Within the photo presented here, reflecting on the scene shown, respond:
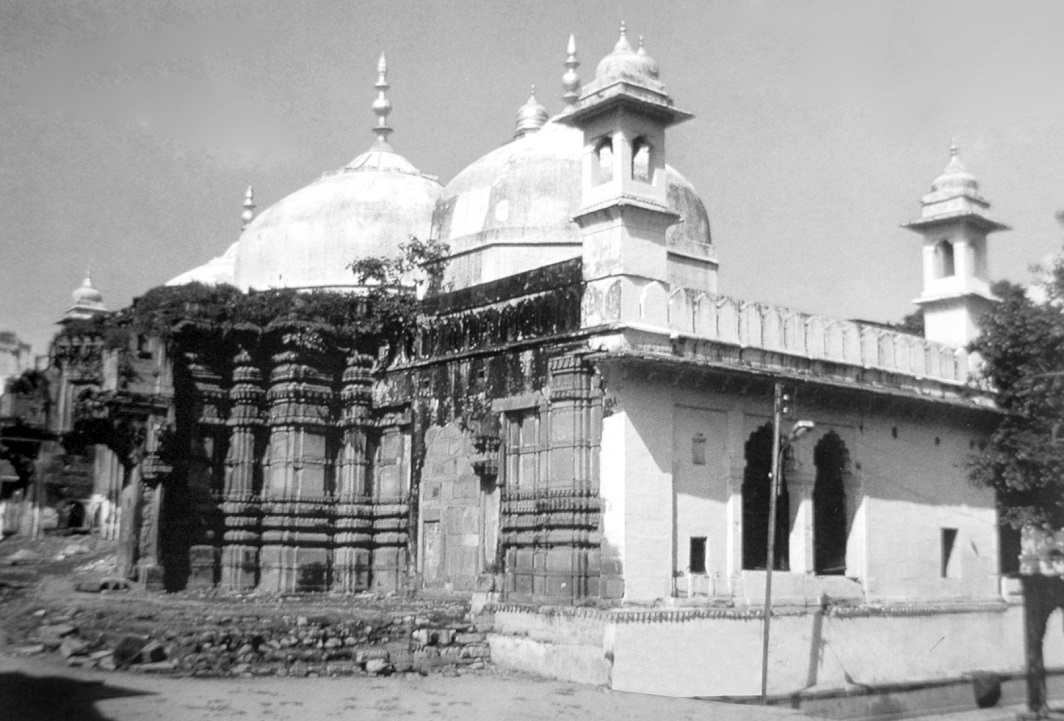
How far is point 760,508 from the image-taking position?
23203 mm

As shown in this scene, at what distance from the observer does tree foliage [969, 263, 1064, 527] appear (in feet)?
80.8

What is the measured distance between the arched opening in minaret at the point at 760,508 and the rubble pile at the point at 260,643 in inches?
233

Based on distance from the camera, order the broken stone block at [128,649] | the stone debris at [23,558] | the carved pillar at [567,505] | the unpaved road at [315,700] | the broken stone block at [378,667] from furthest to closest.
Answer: the stone debris at [23,558] < the carved pillar at [567,505] < the broken stone block at [378,667] < the broken stone block at [128,649] < the unpaved road at [315,700]

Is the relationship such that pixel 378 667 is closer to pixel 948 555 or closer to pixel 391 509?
pixel 391 509

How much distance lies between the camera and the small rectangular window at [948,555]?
1014 inches

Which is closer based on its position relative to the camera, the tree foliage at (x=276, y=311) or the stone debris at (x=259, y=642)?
the stone debris at (x=259, y=642)

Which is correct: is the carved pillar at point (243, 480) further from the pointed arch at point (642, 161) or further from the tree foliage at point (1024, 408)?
the tree foliage at point (1024, 408)

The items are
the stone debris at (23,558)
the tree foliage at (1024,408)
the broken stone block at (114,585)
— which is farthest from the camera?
the stone debris at (23,558)

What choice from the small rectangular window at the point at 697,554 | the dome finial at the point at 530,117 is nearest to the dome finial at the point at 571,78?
the dome finial at the point at 530,117

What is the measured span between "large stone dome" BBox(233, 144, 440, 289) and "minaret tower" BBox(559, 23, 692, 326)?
8.64m

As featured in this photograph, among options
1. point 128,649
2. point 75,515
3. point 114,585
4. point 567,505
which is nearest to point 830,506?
point 567,505

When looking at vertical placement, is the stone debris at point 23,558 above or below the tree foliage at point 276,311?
below

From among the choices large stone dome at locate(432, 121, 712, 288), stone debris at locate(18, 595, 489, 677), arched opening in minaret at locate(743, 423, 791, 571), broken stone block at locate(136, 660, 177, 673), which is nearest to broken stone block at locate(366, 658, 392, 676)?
stone debris at locate(18, 595, 489, 677)

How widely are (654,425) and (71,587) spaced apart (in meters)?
11.7
